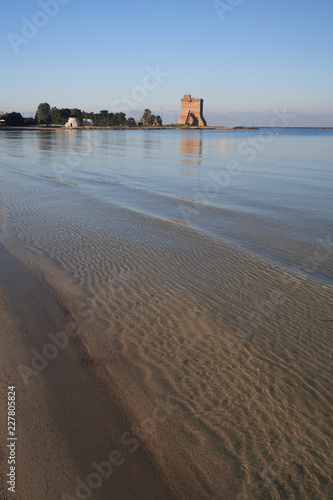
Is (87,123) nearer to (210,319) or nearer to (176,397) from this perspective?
(210,319)

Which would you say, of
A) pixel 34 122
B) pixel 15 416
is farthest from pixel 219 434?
pixel 34 122

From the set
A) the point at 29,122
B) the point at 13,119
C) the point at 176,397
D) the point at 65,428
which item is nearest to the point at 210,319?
the point at 176,397

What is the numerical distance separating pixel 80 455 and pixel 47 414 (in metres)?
0.56

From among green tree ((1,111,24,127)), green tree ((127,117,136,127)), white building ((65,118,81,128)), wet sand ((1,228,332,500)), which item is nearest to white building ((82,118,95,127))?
white building ((65,118,81,128))

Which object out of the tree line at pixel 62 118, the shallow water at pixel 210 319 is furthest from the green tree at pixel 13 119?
the shallow water at pixel 210 319

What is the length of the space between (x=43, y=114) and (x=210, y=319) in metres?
→ 146

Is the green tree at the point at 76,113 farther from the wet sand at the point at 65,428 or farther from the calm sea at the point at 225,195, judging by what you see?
the wet sand at the point at 65,428

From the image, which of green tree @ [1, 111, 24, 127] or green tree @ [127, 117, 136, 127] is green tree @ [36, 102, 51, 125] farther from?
green tree @ [127, 117, 136, 127]

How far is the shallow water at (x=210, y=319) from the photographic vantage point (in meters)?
2.94

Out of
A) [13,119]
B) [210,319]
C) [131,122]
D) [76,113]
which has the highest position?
[76,113]

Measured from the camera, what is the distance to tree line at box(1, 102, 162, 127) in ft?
417

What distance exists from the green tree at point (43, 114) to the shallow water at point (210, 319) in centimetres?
13705

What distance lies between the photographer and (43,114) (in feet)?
435

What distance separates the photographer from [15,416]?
314 cm
